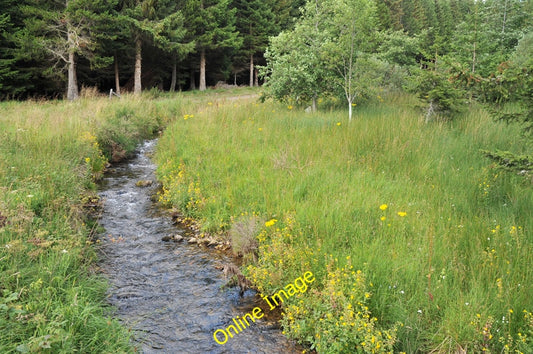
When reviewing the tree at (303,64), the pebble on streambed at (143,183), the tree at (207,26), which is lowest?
the pebble on streambed at (143,183)

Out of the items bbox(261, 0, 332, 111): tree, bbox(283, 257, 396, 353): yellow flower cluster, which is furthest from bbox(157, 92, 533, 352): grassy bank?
bbox(261, 0, 332, 111): tree

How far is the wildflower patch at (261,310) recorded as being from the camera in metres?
3.97

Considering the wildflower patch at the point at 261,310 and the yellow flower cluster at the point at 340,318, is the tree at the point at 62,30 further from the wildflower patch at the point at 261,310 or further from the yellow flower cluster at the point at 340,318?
the yellow flower cluster at the point at 340,318

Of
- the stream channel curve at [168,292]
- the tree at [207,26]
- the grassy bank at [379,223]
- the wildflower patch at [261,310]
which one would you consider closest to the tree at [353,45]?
the grassy bank at [379,223]

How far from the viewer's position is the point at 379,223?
4.71m

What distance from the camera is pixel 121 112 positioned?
13516 millimetres

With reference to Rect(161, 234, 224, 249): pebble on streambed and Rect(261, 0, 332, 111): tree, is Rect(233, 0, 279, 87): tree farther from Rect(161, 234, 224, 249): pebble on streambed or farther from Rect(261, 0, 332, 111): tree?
Rect(161, 234, 224, 249): pebble on streambed

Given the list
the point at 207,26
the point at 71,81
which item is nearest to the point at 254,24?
the point at 207,26

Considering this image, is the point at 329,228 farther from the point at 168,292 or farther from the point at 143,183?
the point at 143,183

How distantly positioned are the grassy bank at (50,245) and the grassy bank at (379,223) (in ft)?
6.05

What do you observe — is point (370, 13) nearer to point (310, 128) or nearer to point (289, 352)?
point (310, 128)

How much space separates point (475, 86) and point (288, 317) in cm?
372

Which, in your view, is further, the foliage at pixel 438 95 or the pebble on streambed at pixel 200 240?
the foliage at pixel 438 95

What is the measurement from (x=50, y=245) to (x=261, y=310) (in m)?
2.75
